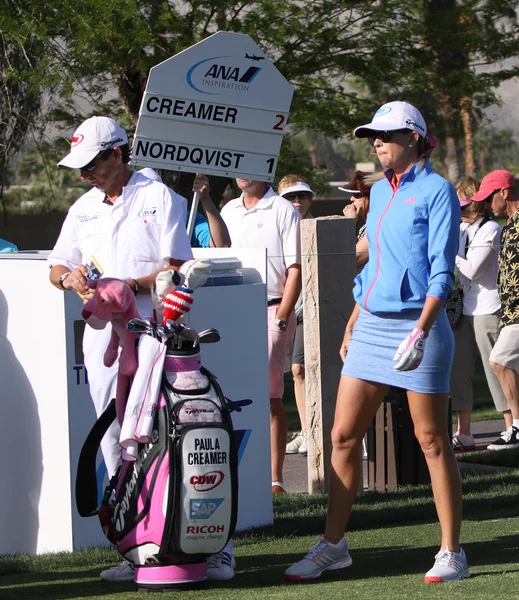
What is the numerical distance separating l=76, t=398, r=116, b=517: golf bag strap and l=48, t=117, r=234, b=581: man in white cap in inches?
7.7

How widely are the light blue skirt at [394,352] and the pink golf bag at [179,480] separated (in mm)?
664

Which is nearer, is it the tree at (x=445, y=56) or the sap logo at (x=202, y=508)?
the sap logo at (x=202, y=508)

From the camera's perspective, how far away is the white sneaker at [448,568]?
199 inches

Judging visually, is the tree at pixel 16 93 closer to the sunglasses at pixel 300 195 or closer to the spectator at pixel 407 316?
the sunglasses at pixel 300 195

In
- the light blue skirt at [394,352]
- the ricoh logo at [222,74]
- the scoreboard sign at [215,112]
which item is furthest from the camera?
the ricoh logo at [222,74]

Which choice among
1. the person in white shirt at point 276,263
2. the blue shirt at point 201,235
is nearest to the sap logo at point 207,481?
the person in white shirt at point 276,263

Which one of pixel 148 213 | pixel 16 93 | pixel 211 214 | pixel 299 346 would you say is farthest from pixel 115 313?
pixel 16 93

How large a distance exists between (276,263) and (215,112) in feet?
4.27

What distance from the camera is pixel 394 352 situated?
16.9 feet

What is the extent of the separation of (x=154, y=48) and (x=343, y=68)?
3043 mm

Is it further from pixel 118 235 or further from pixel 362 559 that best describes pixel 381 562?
pixel 118 235

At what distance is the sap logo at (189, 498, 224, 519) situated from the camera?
4.89 m

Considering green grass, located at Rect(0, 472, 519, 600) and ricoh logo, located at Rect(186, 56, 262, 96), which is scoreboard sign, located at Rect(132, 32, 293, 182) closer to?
ricoh logo, located at Rect(186, 56, 262, 96)

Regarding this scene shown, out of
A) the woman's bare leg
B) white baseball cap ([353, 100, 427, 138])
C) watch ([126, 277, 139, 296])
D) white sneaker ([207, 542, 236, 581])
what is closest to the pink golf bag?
white sneaker ([207, 542, 236, 581])
